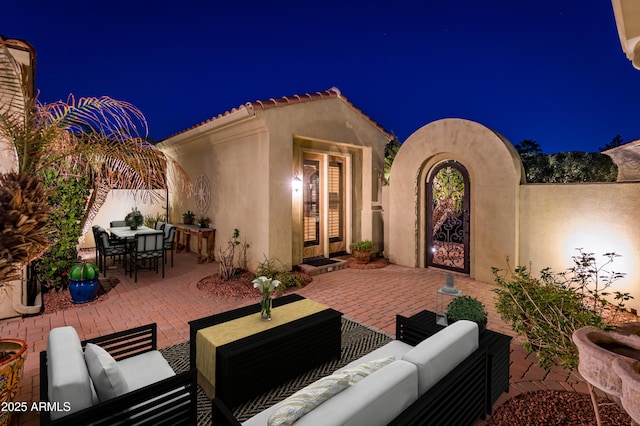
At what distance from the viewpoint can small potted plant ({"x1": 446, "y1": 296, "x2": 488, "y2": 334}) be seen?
320cm

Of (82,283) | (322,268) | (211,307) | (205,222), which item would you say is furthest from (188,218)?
(211,307)

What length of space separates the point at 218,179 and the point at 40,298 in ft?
16.8

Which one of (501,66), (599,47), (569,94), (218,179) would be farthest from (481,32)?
(218,179)

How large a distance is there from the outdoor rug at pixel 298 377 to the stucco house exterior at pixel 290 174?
145 inches

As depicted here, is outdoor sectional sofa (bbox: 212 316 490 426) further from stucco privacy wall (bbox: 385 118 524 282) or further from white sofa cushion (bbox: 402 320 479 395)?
stucco privacy wall (bbox: 385 118 524 282)

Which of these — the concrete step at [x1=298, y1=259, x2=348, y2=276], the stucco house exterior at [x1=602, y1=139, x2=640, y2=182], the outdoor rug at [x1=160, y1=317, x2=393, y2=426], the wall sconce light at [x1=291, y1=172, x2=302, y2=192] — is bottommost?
the outdoor rug at [x1=160, y1=317, x2=393, y2=426]

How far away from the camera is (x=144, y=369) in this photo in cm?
281

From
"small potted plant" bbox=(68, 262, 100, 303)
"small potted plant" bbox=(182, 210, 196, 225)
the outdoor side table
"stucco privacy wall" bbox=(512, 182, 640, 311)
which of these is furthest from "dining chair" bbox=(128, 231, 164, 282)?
"stucco privacy wall" bbox=(512, 182, 640, 311)

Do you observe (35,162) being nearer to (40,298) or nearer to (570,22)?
(40,298)

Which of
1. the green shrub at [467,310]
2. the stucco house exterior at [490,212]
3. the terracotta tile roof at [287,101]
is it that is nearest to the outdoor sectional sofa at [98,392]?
the green shrub at [467,310]

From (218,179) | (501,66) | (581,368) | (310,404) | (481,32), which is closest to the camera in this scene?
(581,368)

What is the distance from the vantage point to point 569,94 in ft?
152

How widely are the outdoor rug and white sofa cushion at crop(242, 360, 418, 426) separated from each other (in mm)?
1051

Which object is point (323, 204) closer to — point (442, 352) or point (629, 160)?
point (629, 160)
